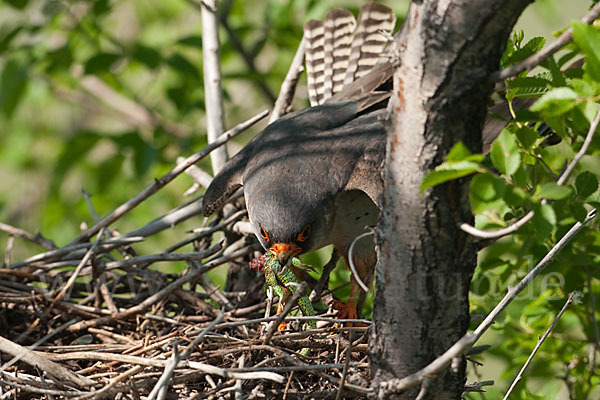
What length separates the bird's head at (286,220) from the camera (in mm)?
3537

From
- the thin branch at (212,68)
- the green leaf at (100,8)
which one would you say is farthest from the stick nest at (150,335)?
the green leaf at (100,8)

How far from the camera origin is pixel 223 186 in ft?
13.2

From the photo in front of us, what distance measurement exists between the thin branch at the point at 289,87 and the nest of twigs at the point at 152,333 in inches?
28.4

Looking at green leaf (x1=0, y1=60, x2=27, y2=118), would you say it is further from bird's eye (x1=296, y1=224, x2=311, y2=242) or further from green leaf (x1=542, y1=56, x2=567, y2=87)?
green leaf (x1=542, y1=56, x2=567, y2=87)

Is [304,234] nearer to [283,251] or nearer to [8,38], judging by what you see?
[283,251]

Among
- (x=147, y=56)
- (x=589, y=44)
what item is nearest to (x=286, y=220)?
(x=589, y=44)

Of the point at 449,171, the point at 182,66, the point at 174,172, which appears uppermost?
the point at 182,66

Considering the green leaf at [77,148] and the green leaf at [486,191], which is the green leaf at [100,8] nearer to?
the green leaf at [77,148]

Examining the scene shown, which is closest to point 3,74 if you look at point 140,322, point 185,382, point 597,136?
point 140,322

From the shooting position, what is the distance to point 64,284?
394 cm

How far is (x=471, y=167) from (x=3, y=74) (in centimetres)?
510

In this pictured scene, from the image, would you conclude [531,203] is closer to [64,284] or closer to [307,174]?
[307,174]

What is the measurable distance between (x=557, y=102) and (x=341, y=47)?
12.6ft

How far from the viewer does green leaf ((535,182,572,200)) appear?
5.69 ft
